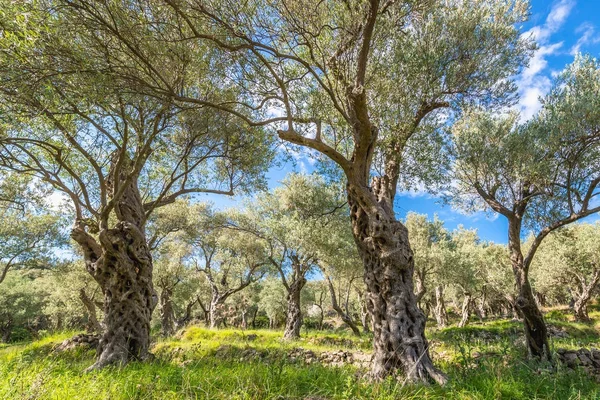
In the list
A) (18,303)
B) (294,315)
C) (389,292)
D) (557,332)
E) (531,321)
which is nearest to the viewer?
(389,292)

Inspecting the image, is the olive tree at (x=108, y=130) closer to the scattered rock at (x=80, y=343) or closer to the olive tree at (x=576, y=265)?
the scattered rock at (x=80, y=343)

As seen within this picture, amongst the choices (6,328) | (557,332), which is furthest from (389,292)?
(6,328)

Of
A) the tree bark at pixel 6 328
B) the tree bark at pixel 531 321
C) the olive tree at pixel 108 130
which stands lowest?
the tree bark at pixel 6 328

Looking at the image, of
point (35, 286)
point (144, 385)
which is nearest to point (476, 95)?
point (144, 385)

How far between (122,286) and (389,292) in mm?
7957

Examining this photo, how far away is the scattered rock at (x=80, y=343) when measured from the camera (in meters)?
12.8

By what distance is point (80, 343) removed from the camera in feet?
43.0

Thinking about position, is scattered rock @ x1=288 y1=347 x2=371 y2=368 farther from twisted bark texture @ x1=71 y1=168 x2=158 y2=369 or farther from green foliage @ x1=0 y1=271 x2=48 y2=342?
green foliage @ x1=0 y1=271 x2=48 y2=342

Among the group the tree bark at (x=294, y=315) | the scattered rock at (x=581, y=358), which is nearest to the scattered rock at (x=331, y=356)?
the tree bark at (x=294, y=315)

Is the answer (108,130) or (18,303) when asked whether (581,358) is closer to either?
(108,130)

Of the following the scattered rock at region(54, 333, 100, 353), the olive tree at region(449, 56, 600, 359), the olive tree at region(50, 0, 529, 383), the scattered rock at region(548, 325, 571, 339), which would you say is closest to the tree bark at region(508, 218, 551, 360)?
the olive tree at region(449, 56, 600, 359)

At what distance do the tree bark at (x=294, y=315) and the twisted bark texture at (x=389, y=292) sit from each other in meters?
13.3

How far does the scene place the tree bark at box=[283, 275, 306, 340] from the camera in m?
19.6

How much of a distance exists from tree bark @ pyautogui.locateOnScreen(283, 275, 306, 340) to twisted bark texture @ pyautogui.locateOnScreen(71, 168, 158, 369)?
12.1 metres
